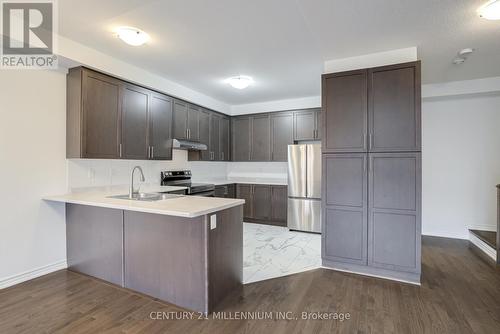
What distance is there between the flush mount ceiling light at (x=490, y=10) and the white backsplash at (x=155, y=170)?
397cm

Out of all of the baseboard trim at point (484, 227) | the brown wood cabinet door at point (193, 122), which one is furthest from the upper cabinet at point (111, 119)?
the baseboard trim at point (484, 227)

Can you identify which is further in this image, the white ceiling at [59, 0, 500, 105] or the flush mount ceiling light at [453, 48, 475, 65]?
the flush mount ceiling light at [453, 48, 475, 65]

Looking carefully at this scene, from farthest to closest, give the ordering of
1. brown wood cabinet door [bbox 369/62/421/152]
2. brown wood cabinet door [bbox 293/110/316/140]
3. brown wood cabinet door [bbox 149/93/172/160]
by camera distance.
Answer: brown wood cabinet door [bbox 293/110/316/140], brown wood cabinet door [bbox 149/93/172/160], brown wood cabinet door [bbox 369/62/421/152]

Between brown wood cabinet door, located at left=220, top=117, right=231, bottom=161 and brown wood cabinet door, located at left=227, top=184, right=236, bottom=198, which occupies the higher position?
brown wood cabinet door, located at left=220, top=117, right=231, bottom=161

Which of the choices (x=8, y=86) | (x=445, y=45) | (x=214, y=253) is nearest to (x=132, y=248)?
(x=214, y=253)

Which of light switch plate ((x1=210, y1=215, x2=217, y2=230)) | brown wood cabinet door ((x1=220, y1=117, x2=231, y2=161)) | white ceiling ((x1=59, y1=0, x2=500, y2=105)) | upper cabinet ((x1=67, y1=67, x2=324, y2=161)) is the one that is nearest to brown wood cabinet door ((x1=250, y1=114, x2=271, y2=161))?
upper cabinet ((x1=67, y1=67, x2=324, y2=161))

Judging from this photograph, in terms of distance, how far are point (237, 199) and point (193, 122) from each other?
97.1 inches

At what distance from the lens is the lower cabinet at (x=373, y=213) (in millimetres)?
2758

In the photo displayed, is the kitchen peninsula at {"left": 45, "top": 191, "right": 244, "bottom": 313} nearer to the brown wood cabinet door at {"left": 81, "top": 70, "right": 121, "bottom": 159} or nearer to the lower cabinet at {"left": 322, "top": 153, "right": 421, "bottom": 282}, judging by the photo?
the brown wood cabinet door at {"left": 81, "top": 70, "right": 121, "bottom": 159}

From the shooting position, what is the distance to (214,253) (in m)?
2.21

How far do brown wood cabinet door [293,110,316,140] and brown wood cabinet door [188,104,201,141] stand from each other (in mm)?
1993

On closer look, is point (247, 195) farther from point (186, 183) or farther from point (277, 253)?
point (277, 253)

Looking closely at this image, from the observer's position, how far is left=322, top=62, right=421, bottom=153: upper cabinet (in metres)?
2.76

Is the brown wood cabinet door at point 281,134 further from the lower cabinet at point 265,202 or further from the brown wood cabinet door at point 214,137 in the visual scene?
the brown wood cabinet door at point 214,137
